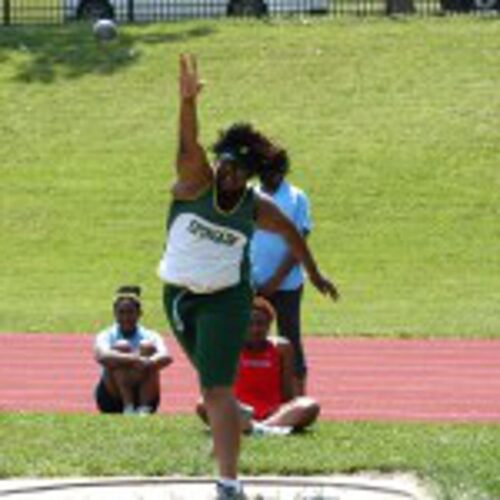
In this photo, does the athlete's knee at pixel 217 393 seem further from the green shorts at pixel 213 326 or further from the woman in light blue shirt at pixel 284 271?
the woman in light blue shirt at pixel 284 271

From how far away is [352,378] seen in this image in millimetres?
19625

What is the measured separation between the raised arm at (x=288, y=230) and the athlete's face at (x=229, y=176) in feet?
0.89

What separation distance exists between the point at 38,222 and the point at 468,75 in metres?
9.26

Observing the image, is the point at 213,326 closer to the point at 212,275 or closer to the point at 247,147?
the point at 212,275

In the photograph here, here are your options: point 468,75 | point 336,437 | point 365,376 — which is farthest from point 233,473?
point 468,75

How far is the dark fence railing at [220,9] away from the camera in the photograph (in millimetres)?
42625

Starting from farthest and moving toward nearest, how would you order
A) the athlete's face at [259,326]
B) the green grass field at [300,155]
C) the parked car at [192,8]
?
the parked car at [192,8], the green grass field at [300,155], the athlete's face at [259,326]

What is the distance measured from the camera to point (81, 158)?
113 feet

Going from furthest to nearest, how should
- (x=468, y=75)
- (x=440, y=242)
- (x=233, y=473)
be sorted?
(x=468, y=75) → (x=440, y=242) → (x=233, y=473)

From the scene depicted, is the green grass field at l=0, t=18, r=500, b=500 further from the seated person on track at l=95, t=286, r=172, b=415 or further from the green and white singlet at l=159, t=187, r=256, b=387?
the green and white singlet at l=159, t=187, r=256, b=387

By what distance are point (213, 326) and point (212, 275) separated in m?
0.23

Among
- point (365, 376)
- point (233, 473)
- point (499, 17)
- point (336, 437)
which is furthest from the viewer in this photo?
point (499, 17)

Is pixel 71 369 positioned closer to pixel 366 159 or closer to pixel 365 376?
pixel 365 376

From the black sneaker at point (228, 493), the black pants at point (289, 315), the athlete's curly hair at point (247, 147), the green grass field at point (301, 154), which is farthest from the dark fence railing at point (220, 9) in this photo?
the black sneaker at point (228, 493)
